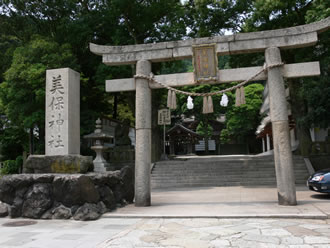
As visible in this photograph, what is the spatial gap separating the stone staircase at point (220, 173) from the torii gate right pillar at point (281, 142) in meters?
7.33

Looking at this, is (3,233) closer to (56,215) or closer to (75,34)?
(56,215)

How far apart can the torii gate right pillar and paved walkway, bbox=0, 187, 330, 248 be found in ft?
1.46

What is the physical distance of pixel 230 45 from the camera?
931 cm

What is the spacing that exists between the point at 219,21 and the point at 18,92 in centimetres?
1324

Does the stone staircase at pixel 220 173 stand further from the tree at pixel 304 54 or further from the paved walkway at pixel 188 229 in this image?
the paved walkway at pixel 188 229

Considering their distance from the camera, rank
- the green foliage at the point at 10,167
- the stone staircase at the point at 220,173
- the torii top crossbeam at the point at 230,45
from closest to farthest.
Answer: the torii top crossbeam at the point at 230,45, the stone staircase at the point at 220,173, the green foliage at the point at 10,167

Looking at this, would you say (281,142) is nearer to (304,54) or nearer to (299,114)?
(304,54)

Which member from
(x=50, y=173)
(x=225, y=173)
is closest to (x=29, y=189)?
(x=50, y=173)

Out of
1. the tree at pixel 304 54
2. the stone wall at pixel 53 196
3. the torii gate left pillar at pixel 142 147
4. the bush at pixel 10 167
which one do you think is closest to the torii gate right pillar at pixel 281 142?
the torii gate left pillar at pixel 142 147

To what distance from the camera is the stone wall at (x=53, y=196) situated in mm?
7680

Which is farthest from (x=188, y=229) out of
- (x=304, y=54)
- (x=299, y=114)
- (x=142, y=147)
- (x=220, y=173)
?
(x=299, y=114)

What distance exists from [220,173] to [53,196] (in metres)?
11.3

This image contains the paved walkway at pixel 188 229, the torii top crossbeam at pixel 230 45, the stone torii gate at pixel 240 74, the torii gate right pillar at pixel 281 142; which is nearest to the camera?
the paved walkway at pixel 188 229

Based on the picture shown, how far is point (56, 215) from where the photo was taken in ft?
25.3
